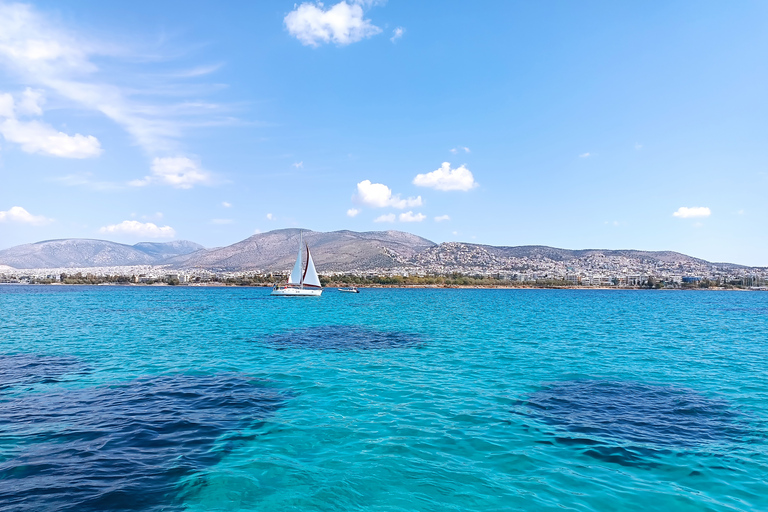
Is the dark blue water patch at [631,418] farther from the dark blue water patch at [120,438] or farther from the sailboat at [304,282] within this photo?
the sailboat at [304,282]

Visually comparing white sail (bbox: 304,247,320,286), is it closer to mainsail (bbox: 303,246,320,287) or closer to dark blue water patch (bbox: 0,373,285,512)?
mainsail (bbox: 303,246,320,287)

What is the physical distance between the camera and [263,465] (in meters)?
9.91

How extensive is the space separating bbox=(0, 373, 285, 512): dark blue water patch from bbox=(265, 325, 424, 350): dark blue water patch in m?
11.6

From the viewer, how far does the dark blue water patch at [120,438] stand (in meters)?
8.10

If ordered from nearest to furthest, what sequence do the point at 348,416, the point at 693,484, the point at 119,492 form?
the point at 119,492 < the point at 693,484 < the point at 348,416

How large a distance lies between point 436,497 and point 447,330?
30.8m

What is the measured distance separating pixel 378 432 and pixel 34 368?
701 inches

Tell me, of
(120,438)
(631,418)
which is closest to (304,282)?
(120,438)

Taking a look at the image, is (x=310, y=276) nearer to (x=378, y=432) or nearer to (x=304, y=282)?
(x=304, y=282)

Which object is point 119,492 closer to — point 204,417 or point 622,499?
point 204,417

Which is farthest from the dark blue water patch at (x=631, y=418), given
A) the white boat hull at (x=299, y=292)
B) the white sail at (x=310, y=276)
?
the white boat hull at (x=299, y=292)

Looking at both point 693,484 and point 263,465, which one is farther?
point 263,465

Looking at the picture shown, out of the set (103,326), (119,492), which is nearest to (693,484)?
(119,492)

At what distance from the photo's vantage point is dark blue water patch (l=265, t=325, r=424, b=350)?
2867 centimetres
